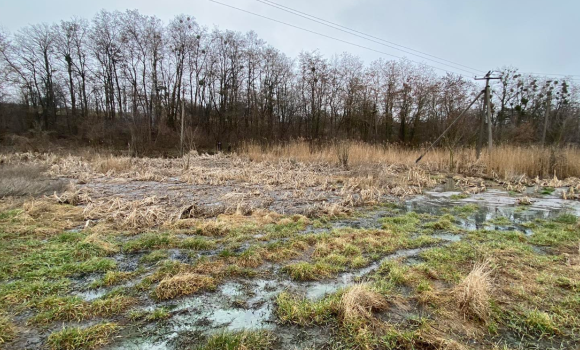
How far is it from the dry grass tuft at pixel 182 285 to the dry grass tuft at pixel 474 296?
2.04 m

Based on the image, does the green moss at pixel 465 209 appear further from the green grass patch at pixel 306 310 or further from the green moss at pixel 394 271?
the green grass patch at pixel 306 310

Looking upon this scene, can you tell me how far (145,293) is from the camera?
2240 millimetres

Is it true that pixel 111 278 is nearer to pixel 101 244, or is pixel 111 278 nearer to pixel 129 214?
pixel 101 244

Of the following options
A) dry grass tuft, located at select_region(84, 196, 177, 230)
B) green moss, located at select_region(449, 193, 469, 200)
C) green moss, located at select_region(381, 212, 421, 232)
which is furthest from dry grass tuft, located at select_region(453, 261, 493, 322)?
green moss, located at select_region(449, 193, 469, 200)

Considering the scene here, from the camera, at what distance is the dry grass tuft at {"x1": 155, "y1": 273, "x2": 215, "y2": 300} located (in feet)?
7.29

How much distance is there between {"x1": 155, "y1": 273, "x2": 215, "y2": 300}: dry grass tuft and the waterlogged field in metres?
0.01

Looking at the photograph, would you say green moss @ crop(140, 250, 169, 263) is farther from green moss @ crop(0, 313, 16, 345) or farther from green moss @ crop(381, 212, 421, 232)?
green moss @ crop(381, 212, 421, 232)

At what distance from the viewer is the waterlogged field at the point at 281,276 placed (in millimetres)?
1794

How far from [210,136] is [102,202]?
741 inches

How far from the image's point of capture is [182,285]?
2.32 m

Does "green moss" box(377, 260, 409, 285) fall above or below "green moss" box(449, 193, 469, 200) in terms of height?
below

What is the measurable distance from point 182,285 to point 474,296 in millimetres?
2367

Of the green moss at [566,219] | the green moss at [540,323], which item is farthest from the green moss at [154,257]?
the green moss at [566,219]

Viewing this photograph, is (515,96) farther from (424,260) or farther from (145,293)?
(145,293)
